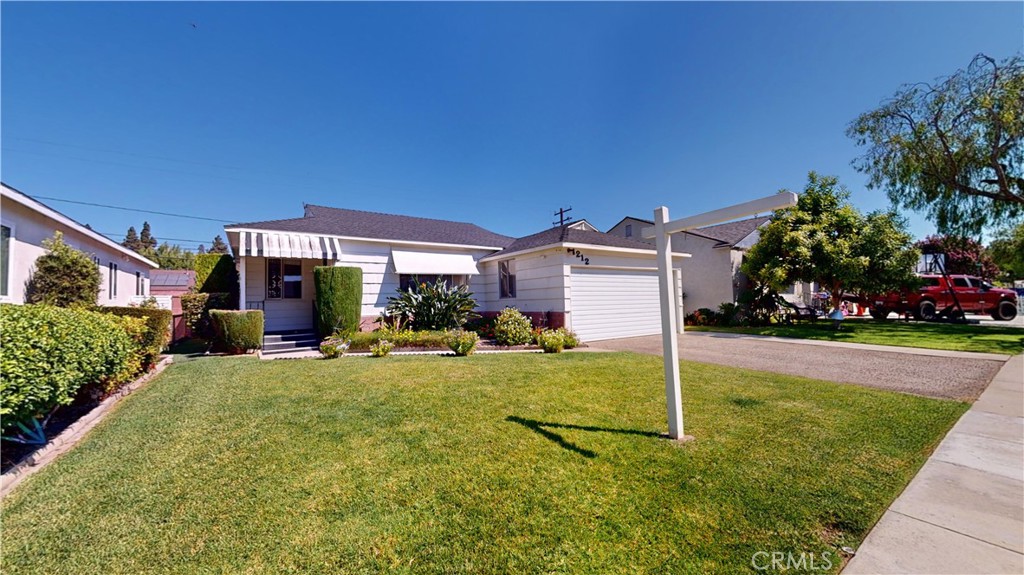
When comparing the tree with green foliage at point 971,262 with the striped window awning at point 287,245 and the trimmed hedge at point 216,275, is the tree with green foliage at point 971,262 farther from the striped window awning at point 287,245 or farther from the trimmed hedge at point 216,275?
the trimmed hedge at point 216,275

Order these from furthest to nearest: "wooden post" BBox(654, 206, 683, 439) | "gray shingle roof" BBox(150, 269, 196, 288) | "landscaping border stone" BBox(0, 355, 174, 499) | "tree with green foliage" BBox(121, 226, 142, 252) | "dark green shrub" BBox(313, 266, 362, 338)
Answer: "tree with green foliage" BBox(121, 226, 142, 252) → "gray shingle roof" BBox(150, 269, 196, 288) → "dark green shrub" BBox(313, 266, 362, 338) → "wooden post" BBox(654, 206, 683, 439) → "landscaping border stone" BBox(0, 355, 174, 499)

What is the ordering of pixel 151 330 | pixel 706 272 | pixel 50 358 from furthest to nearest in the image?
pixel 706 272 < pixel 151 330 < pixel 50 358

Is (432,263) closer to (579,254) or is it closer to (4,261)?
(579,254)

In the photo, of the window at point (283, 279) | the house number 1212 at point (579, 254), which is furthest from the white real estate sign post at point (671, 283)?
the window at point (283, 279)

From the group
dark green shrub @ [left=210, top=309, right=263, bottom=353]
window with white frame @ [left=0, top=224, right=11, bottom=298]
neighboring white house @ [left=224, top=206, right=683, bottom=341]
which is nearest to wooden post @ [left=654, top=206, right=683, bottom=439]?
neighboring white house @ [left=224, top=206, right=683, bottom=341]

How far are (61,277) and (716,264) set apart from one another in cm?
2519

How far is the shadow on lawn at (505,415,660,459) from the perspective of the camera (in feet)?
12.8

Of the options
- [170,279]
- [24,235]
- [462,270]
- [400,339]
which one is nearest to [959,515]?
[400,339]

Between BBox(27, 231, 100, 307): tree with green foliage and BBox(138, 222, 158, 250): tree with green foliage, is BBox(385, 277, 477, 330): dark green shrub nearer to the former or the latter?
BBox(27, 231, 100, 307): tree with green foliage

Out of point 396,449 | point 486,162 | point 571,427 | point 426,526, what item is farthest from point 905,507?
point 486,162

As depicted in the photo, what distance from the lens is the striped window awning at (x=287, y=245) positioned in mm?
10875

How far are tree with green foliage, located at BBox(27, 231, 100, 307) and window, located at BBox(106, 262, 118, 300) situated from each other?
5540 mm

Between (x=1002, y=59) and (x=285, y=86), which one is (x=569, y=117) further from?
(x=1002, y=59)

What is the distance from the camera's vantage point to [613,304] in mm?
13820
